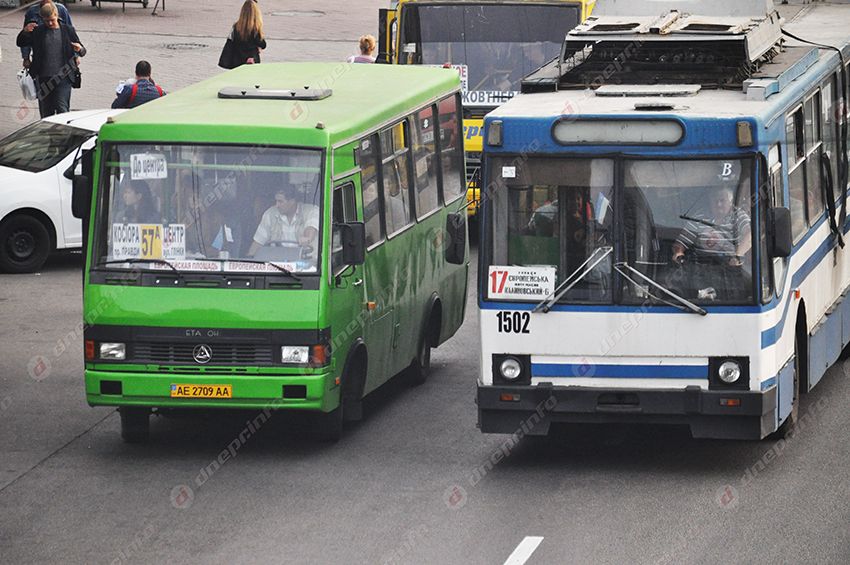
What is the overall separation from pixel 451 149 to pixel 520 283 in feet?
16.5

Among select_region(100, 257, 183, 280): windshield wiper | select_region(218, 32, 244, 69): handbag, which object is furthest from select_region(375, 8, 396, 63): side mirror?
select_region(100, 257, 183, 280): windshield wiper

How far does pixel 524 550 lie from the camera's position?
35.2 feet

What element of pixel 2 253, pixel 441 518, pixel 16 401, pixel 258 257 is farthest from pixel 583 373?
pixel 2 253

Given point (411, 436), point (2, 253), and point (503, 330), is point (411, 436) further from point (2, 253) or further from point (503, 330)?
point (2, 253)

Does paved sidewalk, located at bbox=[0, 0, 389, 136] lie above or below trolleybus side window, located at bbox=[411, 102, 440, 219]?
above

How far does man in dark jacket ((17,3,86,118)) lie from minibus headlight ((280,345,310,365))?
14318 mm

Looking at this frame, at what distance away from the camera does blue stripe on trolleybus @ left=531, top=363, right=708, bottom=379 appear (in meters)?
12.2

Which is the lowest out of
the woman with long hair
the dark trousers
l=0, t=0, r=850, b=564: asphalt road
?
l=0, t=0, r=850, b=564: asphalt road

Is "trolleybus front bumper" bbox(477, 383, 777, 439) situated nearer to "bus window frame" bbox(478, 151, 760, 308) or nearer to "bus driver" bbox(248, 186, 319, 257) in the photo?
"bus window frame" bbox(478, 151, 760, 308)

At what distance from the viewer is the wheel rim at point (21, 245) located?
21.3 metres

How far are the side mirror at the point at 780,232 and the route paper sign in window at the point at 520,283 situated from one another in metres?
1.48

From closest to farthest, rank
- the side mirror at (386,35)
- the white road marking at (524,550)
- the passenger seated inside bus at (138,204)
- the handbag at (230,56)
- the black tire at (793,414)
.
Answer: the white road marking at (524,550)
the passenger seated inside bus at (138,204)
the black tire at (793,414)
the side mirror at (386,35)
the handbag at (230,56)

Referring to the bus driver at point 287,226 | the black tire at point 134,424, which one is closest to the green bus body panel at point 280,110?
the bus driver at point 287,226

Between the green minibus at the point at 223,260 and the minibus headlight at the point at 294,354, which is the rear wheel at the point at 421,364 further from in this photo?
the minibus headlight at the point at 294,354
